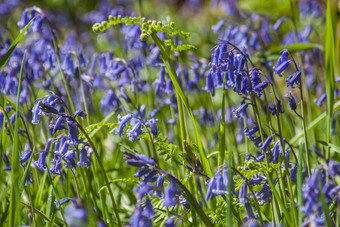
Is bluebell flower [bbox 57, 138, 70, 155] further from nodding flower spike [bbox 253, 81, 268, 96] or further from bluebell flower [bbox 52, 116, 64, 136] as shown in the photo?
nodding flower spike [bbox 253, 81, 268, 96]

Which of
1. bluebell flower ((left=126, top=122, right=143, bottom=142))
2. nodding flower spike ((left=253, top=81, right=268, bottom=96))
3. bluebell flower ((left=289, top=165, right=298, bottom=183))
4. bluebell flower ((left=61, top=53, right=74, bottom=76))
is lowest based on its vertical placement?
bluebell flower ((left=289, top=165, right=298, bottom=183))

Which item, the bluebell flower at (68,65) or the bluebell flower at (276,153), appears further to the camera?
the bluebell flower at (68,65)

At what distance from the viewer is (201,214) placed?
221 cm

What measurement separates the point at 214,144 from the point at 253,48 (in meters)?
1.85

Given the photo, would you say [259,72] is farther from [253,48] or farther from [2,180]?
[253,48]

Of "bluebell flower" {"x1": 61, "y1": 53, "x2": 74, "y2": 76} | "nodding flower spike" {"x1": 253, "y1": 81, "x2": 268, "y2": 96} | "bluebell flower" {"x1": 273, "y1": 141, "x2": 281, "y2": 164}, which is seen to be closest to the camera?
"nodding flower spike" {"x1": 253, "y1": 81, "x2": 268, "y2": 96}

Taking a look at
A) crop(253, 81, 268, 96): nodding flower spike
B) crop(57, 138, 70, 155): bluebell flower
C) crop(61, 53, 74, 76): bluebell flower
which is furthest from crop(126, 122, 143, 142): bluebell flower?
crop(61, 53, 74, 76): bluebell flower

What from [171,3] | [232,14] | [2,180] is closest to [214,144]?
[2,180]

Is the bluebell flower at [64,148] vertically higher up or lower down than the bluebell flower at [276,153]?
higher up

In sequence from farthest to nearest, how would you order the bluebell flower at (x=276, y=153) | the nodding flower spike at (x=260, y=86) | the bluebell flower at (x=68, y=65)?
1. the bluebell flower at (x=68, y=65)
2. the bluebell flower at (x=276, y=153)
3. the nodding flower spike at (x=260, y=86)

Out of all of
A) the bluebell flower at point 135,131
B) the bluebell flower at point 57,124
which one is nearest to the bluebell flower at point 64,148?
the bluebell flower at point 57,124

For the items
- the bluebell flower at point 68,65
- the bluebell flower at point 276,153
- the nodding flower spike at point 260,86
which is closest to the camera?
the nodding flower spike at point 260,86

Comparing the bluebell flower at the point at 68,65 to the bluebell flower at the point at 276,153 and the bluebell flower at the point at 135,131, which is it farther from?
the bluebell flower at the point at 276,153

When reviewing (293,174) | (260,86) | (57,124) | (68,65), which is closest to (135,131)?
(57,124)
